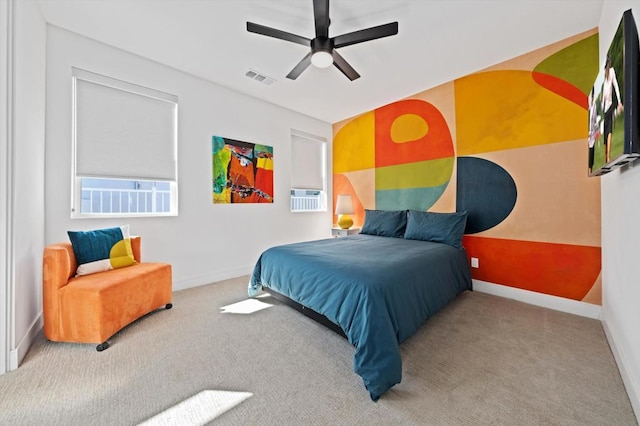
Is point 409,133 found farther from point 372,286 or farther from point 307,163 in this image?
point 372,286

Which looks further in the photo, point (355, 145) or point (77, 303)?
point (355, 145)

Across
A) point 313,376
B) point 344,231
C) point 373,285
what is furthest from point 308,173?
point 313,376

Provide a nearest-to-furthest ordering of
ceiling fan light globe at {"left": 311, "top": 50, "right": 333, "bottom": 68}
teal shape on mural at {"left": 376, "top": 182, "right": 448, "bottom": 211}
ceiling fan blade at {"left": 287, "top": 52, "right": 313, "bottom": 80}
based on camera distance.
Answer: ceiling fan light globe at {"left": 311, "top": 50, "right": 333, "bottom": 68}
ceiling fan blade at {"left": 287, "top": 52, "right": 313, "bottom": 80}
teal shape on mural at {"left": 376, "top": 182, "right": 448, "bottom": 211}

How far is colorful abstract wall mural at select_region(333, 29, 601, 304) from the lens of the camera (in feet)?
8.36

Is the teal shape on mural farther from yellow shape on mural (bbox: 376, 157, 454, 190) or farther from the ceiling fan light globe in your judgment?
the ceiling fan light globe

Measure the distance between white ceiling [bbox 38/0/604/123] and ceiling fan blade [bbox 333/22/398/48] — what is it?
0.29 metres

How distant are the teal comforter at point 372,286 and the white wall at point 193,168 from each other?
44.1 inches

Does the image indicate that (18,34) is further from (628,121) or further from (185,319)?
(628,121)

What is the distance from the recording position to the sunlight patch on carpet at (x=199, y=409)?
130cm

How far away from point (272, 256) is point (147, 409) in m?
1.50

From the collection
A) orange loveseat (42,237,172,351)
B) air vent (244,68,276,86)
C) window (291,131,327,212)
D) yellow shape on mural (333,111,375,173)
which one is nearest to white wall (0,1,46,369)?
orange loveseat (42,237,172,351)

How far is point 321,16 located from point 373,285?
6.92 feet

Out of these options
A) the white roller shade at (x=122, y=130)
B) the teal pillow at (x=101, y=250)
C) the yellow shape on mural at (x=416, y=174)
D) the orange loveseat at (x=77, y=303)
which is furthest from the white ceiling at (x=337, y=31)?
the orange loveseat at (x=77, y=303)

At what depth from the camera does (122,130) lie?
2832 mm
